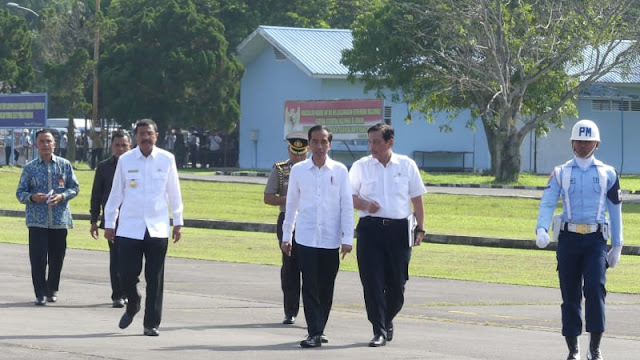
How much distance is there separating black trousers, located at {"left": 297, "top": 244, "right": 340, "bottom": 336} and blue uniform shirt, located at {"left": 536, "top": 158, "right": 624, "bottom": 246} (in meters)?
1.93

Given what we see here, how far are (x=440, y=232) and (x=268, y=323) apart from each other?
1455cm

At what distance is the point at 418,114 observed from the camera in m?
66.1

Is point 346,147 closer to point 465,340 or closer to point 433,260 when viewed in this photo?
point 433,260

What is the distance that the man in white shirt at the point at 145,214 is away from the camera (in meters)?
12.4

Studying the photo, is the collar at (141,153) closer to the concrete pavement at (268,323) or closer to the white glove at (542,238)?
the concrete pavement at (268,323)

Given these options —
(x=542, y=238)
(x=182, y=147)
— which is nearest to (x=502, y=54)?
(x=182, y=147)

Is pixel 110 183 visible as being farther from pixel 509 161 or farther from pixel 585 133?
pixel 509 161

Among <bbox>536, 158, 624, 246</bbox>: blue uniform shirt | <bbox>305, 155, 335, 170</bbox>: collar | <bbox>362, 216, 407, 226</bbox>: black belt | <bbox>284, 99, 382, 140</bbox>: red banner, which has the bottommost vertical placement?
<bbox>362, 216, 407, 226</bbox>: black belt

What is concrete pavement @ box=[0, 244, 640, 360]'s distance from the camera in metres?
11.5

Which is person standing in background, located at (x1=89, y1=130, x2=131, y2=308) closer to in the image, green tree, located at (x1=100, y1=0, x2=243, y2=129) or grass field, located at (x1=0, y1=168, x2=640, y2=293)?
grass field, located at (x1=0, y1=168, x2=640, y2=293)

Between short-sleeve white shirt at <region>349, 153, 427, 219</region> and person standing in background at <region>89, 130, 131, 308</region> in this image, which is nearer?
short-sleeve white shirt at <region>349, 153, 427, 219</region>

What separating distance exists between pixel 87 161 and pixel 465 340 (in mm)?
58664

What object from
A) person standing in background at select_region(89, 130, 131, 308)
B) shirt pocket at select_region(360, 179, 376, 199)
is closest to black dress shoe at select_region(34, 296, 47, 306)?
person standing in background at select_region(89, 130, 131, 308)

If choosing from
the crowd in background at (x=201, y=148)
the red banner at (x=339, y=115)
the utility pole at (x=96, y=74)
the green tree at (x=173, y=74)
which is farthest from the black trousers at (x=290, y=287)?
the crowd in background at (x=201, y=148)
